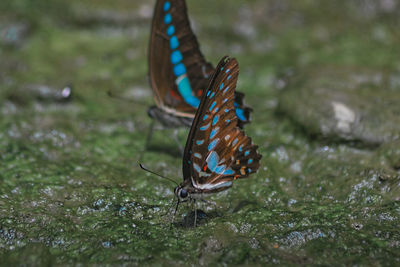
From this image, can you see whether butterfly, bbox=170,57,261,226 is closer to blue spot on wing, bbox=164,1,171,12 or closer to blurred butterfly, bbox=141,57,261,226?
blurred butterfly, bbox=141,57,261,226

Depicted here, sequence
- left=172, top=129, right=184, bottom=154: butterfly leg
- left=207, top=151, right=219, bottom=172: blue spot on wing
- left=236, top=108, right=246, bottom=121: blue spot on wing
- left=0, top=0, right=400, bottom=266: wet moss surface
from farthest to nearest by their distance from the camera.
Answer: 1. left=172, top=129, right=184, bottom=154: butterfly leg
2. left=236, top=108, right=246, bottom=121: blue spot on wing
3. left=207, top=151, right=219, bottom=172: blue spot on wing
4. left=0, top=0, right=400, bottom=266: wet moss surface

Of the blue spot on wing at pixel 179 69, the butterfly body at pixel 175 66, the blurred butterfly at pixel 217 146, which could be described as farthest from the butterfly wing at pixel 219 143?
the blue spot on wing at pixel 179 69

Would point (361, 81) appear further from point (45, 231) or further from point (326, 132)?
point (45, 231)

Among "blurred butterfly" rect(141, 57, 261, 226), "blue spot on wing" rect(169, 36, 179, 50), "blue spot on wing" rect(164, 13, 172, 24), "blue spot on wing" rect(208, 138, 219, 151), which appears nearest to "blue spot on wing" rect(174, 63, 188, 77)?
"blue spot on wing" rect(169, 36, 179, 50)

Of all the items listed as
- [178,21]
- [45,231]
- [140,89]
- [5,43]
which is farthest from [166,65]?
[5,43]

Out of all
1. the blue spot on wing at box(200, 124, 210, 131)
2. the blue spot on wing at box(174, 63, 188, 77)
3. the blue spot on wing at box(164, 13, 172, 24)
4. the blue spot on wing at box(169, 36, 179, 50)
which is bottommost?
the blue spot on wing at box(200, 124, 210, 131)
